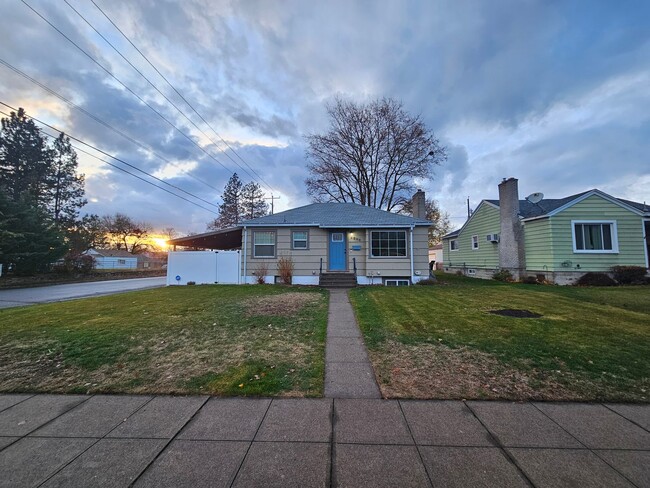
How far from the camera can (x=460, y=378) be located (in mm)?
3619

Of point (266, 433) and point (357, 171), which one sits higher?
point (357, 171)

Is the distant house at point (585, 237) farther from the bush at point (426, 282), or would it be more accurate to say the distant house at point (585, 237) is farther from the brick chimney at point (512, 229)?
the bush at point (426, 282)

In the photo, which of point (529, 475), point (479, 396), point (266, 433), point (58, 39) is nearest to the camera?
point (529, 475)

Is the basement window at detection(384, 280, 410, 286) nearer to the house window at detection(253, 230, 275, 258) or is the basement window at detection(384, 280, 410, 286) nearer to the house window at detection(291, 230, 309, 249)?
the house window at detection(291, 230, 309, 249)

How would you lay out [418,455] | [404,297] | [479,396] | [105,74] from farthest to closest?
[105,74]
[404,297]
[479,396]
[418,455]

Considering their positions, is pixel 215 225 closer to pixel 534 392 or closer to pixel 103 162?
pixel 103 162

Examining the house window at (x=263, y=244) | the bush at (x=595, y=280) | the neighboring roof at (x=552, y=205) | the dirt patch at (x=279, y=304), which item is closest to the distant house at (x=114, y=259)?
the house window at (x=263, y=244)

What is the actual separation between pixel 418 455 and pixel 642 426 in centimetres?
229

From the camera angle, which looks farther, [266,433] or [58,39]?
[58,39]

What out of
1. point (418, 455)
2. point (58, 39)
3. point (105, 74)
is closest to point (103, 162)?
point (105, 74)

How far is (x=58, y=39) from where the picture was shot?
9258 mm

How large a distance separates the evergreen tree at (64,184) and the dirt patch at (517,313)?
4148 centimetres

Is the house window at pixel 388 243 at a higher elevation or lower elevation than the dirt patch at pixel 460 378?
higher

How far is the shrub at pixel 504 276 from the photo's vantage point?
1592 cm
